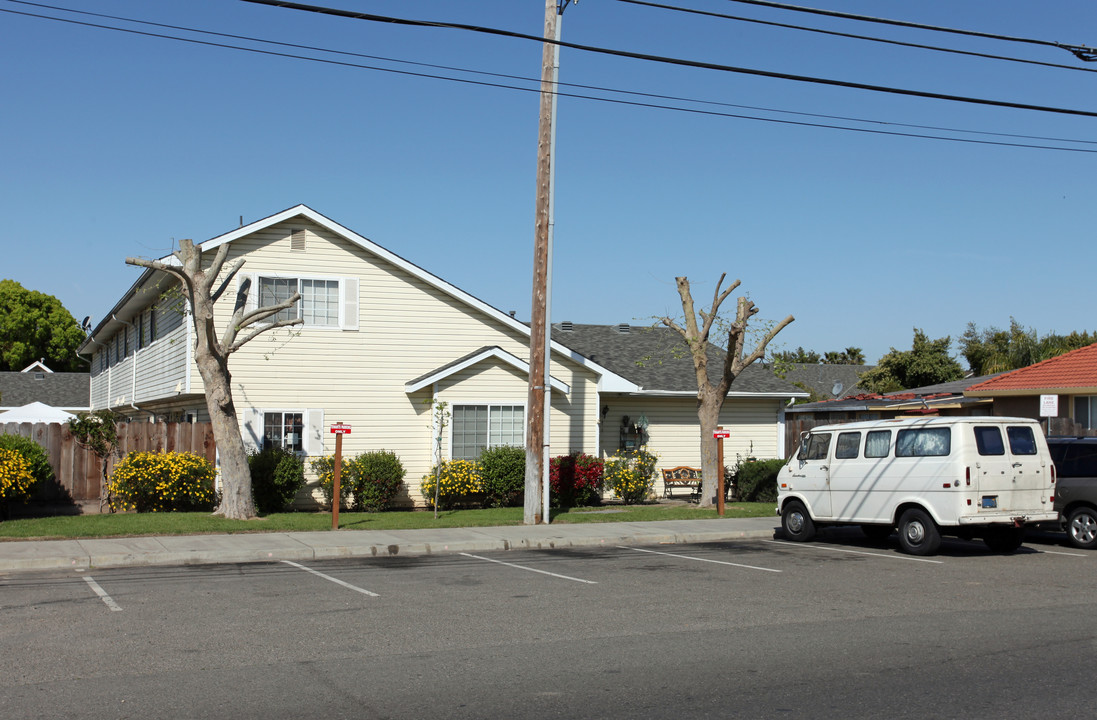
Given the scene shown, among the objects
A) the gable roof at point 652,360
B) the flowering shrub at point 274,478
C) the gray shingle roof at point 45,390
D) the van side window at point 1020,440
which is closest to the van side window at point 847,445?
the van side window at point 1020,440

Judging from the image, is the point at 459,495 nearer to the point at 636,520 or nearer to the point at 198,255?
the point at 636,520

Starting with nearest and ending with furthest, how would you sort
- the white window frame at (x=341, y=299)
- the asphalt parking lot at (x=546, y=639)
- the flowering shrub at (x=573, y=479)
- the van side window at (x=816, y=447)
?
the asphalt parking lot at (x=546, y=639) → the van side window at (x=816, y=447) → the white window frame at (x=341, y=299) → the flowering shrub at (x=573, y=479)

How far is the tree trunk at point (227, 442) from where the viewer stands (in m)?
17.4

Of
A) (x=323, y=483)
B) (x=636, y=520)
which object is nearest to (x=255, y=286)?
(x=323, y=483)

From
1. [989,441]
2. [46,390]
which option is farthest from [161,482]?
[46,390]

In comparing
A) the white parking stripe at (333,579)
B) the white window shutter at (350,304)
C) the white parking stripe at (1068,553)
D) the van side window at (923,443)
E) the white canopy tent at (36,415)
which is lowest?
the white parking stripe at (333,579)

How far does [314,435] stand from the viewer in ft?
68.8

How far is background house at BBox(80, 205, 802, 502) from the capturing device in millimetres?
20781

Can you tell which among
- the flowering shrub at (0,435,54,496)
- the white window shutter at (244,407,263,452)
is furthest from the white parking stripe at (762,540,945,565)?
the flowering shrub at (0,435,54,496)

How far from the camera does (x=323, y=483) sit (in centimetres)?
2080

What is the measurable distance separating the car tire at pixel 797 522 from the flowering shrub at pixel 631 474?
6870mm

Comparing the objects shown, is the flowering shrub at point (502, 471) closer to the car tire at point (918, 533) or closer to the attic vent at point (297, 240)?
the attic vent at point (297, 240)

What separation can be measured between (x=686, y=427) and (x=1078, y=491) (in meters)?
11.3

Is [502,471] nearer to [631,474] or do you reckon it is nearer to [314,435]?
[631,474]
